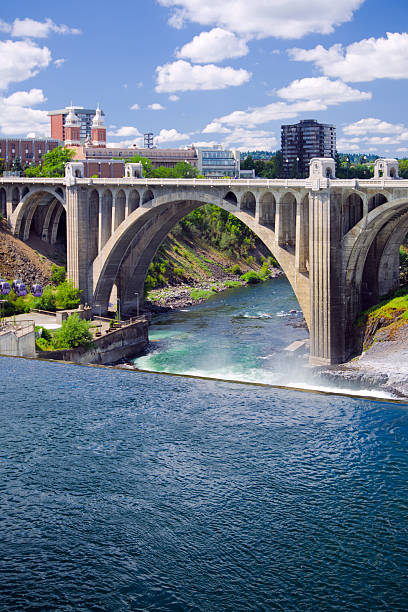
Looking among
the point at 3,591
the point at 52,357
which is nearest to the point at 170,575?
the point at 3,591

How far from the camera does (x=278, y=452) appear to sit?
3225 cm

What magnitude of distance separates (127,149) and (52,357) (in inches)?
3986

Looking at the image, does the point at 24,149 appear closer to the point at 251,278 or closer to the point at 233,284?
the point at 251,278

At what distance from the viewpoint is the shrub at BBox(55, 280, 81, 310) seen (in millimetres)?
65438

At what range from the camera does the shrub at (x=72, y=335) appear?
2084 inches

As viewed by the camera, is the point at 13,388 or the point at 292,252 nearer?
the point at 13,388

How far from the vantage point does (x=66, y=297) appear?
6569 cm

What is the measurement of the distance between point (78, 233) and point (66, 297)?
5.91 m

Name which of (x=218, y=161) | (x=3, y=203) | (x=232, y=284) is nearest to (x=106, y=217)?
(x=3, y=203)

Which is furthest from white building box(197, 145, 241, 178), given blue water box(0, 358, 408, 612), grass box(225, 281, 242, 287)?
blue water box(0, 358, 408, 612)

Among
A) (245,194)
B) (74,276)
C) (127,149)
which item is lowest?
(74,276)

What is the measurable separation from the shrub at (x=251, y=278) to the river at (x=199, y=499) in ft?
183

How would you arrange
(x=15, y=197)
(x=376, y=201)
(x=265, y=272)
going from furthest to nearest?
(x=265, y=272)
(x=15, y=197)
(x=376, y=201)

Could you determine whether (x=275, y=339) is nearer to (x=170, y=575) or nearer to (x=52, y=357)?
(x=52, y=357)
